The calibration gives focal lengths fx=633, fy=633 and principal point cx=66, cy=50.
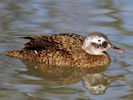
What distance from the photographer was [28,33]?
11.7 meters

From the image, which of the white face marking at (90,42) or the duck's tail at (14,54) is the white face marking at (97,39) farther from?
the duck's tail at (14,54)

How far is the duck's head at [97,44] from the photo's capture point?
1047 cm

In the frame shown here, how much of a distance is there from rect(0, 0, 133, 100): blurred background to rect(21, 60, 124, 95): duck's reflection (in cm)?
11

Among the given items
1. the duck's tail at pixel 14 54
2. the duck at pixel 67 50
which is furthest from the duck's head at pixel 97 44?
the duck's tail at pixel 14 54

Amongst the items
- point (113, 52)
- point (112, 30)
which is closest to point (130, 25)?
point (112, 30)

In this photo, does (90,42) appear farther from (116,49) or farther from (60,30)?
(60,30)

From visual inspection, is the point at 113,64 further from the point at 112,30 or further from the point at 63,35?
the point at 112,30

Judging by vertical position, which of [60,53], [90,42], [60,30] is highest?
[60,30]

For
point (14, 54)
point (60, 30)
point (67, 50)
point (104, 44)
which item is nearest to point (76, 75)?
point (67, 50)

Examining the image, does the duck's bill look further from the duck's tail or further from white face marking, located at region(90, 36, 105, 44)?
the duck's tail

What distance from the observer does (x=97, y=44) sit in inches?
417

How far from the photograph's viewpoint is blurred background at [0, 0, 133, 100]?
8773 millimetres

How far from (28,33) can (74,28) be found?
975mm

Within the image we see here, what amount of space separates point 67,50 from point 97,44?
54 cm
